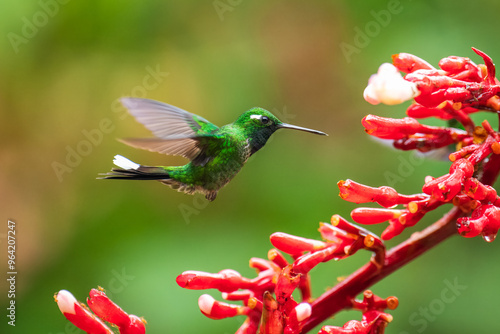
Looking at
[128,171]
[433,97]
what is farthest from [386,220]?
[128,171]

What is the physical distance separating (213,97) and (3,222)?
146 centimetres

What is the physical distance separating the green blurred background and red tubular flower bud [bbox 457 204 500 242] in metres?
1.70

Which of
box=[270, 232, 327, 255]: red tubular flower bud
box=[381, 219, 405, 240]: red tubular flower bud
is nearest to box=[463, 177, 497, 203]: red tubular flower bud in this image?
box=[381, 219, 405, 240]: red tubular flower bud

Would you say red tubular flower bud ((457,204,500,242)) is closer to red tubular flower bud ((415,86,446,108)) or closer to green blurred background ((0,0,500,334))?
red tubular flower bud ((415,86,446,108))

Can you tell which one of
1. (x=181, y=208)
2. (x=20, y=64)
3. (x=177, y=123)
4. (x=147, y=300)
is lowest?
(x=147, y=300)

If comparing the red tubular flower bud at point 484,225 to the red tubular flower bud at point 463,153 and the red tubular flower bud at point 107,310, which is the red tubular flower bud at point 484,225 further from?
the red tubular flower bud at point 107,310

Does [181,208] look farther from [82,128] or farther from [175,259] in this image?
[82,128]

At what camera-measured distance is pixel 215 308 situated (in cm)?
184

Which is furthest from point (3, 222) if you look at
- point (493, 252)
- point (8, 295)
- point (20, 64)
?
point (493, 252)

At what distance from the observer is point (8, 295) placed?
3.21m

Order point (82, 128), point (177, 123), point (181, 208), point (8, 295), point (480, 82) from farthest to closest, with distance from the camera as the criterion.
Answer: point (82, 128) < point (181, 208) < point (8, 295) < point (177, 123) < point (480, 82)

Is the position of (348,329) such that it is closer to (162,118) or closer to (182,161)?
(162,118)

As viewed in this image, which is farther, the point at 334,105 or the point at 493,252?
the point at 334,105

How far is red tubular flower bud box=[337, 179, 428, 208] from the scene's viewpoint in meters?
1.73
